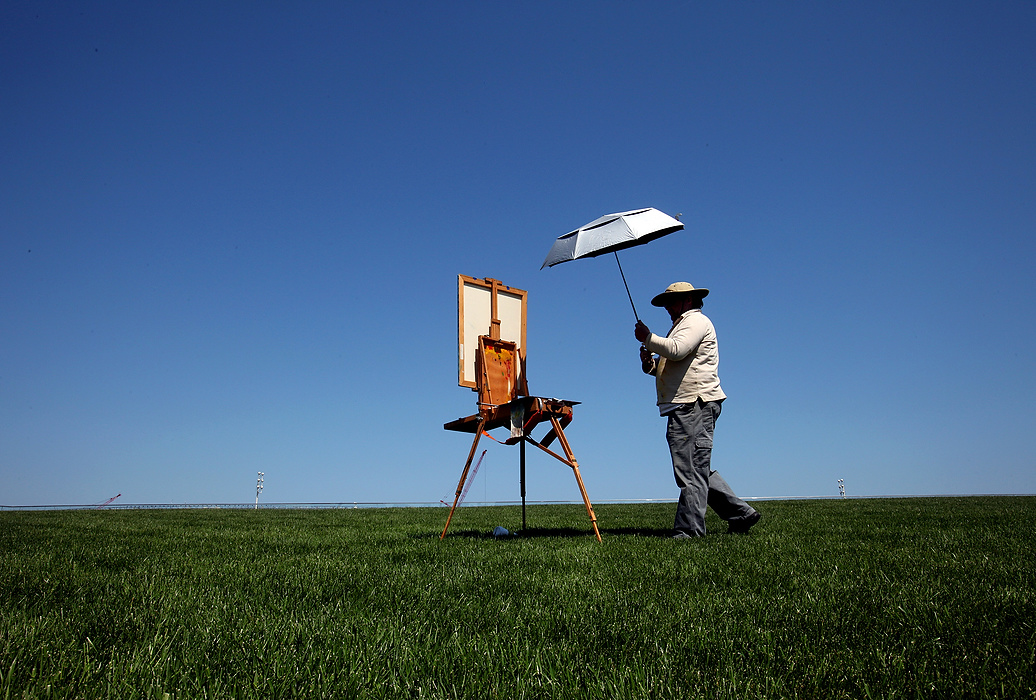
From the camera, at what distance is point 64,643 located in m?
2.64

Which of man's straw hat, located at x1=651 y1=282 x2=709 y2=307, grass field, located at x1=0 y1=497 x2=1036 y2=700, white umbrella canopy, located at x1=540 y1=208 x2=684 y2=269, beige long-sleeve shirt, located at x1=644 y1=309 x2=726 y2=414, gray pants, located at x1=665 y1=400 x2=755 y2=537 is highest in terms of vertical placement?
white umbrella canopy, located at x1=540 y1=208 x2=684 y2=269

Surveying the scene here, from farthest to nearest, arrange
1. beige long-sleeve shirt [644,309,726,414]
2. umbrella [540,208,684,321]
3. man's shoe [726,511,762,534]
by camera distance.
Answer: man's shoe [726,511,762,534], beige long-sleeve shirt [644,309,726,414], umbrella [540,208,684,321]

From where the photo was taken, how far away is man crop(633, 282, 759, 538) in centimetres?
677

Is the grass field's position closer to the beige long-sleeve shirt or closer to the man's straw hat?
the beige long-sleeve shirt

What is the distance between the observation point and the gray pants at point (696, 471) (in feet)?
22.0

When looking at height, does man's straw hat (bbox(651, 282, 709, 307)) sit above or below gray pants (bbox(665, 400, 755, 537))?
above

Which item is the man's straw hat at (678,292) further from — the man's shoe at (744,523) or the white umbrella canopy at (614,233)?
the man's shoe at (744,523)

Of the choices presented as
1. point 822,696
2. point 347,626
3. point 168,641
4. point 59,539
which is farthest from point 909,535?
point 59,539

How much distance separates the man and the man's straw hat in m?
0.01

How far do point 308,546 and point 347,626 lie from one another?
142 inches

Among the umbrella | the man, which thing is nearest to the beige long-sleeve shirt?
the man

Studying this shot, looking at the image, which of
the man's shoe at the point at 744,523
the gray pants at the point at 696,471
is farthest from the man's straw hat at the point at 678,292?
the man's shoe at the point at 744,523

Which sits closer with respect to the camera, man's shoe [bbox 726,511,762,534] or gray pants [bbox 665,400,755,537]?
gray pants [bbox 665,400,755,537]

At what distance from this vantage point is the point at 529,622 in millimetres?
3051
